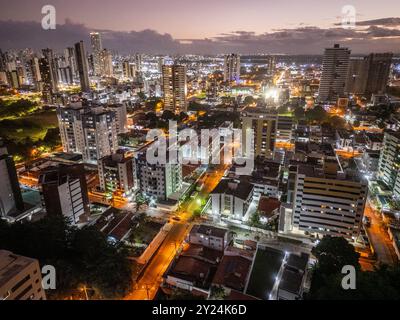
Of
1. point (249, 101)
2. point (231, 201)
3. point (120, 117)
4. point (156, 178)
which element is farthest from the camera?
point (249, 101)

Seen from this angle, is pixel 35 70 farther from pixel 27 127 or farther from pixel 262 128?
pixel 262 128

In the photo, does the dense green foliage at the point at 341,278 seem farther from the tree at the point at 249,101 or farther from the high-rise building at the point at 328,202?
the tree at the point at 249,101

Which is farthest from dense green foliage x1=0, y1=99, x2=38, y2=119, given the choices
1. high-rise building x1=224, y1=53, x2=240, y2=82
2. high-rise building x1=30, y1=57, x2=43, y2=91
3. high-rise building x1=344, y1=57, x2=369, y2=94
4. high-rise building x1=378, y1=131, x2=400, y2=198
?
high-rise building x1=344, y1=57, x2=369, y2=94

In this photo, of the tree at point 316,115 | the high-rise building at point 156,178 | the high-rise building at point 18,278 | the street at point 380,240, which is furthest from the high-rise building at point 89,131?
the tree at point 316,115

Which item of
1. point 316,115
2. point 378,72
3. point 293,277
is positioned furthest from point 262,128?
point 378,72

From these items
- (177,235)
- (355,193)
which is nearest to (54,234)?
(177,235)

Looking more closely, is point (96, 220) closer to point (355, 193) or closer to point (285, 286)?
point (285, 286)
